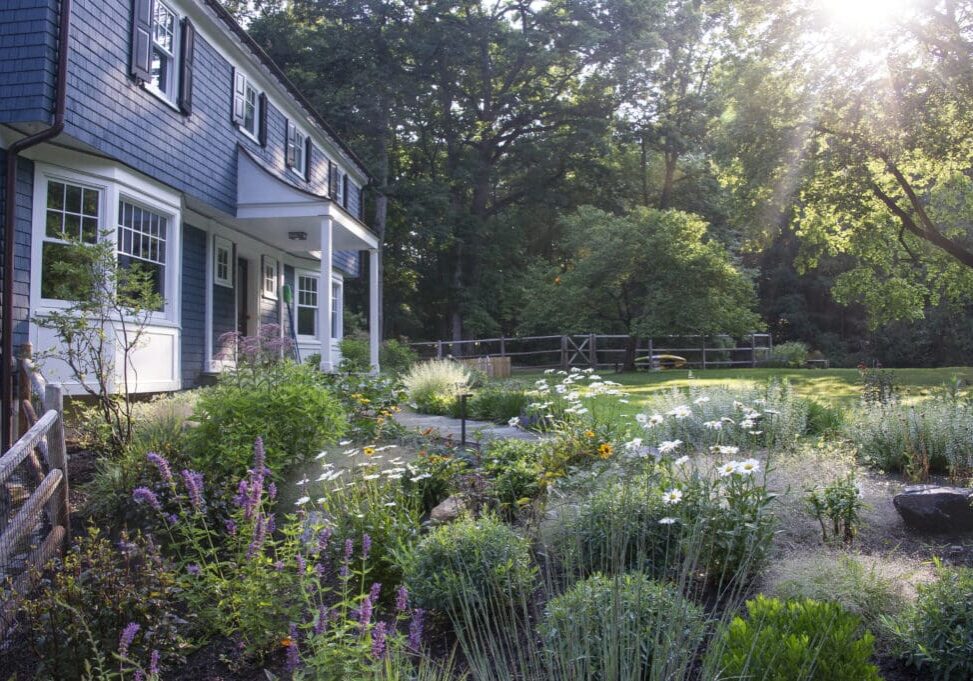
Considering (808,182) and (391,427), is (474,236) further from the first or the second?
(391,427)

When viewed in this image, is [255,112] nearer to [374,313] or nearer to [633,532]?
[374,313]

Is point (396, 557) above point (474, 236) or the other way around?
the other way around

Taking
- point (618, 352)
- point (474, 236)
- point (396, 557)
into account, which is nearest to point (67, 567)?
point (396, 557)

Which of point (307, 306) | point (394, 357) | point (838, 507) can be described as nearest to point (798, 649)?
point (838, 507)

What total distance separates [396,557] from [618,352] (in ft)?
68.2

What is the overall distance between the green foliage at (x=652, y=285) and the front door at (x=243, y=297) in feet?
36.5

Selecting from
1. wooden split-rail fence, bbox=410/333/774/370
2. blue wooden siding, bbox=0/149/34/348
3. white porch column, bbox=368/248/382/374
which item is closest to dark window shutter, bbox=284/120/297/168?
white porch column, bbox=368/248/382/374

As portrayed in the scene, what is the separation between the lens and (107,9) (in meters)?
8.36

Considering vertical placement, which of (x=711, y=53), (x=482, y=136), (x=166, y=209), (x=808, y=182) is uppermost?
(x=711, y=53)

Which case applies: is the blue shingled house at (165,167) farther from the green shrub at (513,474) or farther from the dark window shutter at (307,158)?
the green shrub at (513,474)

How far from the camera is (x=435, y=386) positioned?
1117 cm

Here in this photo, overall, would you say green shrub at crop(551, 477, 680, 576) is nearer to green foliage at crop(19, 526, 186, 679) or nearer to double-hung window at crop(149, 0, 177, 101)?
green foliage at crop(19, 526, 186, 679)

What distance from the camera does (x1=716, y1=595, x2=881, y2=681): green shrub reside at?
2.31 m

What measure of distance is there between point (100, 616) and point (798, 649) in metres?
2.87
